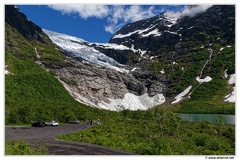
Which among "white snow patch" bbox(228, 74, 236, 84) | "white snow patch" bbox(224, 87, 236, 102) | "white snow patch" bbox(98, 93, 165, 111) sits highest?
"white snow patch" bbox(228, 74, 236, 84)

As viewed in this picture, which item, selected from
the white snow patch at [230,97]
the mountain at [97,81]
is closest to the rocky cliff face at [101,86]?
the mountain at [97,81]

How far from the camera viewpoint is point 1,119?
14414mm

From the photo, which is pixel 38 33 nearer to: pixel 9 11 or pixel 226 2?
pixel 9 11

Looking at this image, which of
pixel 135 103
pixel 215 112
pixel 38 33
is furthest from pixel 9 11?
pixel 215 112

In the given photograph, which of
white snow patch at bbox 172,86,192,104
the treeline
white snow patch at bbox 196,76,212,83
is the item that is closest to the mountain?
white snow patch at bbox 172,86,192,104

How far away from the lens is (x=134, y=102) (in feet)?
554

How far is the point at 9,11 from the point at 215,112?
13216cm

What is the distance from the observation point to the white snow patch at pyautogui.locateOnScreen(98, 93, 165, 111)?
147500mm

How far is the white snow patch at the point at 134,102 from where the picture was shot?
147500 millimetres

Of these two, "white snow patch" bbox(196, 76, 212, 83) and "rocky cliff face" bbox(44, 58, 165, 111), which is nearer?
"rocky cliff face" bbox(44, 58, 165, 111)

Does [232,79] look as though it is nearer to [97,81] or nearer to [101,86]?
[101,86]

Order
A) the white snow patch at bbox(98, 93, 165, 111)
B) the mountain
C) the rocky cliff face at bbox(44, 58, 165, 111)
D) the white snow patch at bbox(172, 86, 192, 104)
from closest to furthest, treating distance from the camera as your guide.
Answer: the mountain, the rocky cliff face at bbox(44, 58, 165, 111), the white snow patch at bbox(98, 93, 165, 111), the white snow patch at bbox(172, 86, 192, 104)

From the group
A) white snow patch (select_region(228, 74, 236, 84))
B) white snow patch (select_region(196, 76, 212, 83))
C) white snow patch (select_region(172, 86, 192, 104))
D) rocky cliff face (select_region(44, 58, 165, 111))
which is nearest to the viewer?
rocky cliff face (select_region(44, 58, 165, 111))

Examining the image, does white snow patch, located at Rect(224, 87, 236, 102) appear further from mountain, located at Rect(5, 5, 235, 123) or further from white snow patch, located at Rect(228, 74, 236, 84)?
white snow patch, located at Rect(228, 74, 236, 84)
